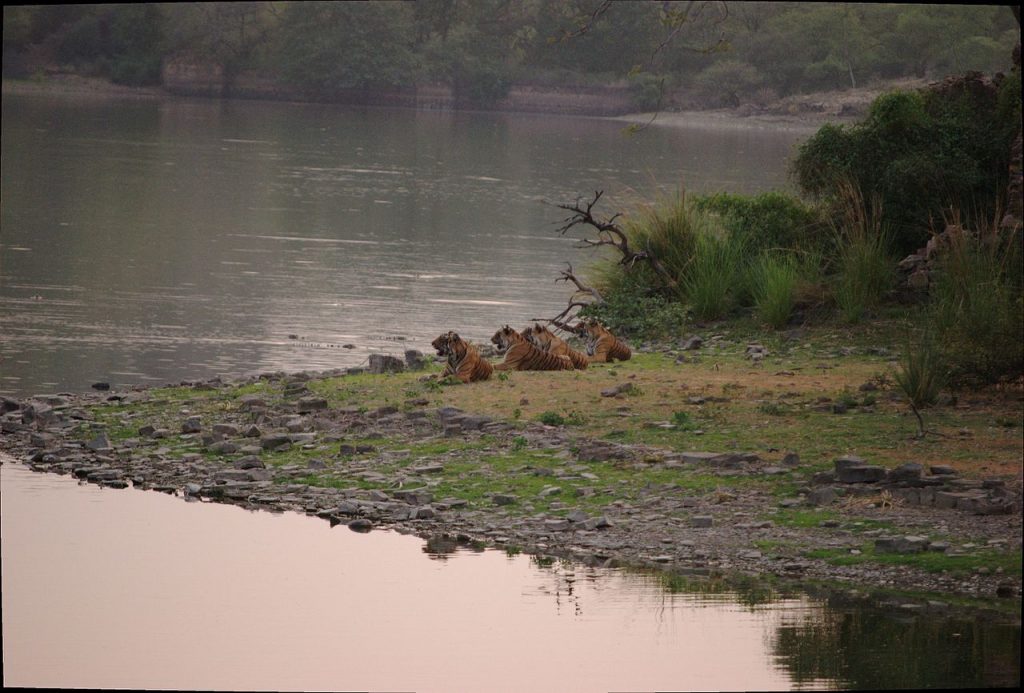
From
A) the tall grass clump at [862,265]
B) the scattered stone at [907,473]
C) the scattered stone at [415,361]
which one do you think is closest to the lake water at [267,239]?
the scattered stone at [415,361]

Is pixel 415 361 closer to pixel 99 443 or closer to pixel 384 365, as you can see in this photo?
pixel 384 365

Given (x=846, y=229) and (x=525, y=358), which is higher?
(x=846, y=229)

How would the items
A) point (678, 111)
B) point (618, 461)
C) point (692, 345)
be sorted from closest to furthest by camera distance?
point (618, 461), point (692, 345), point (678, 111)

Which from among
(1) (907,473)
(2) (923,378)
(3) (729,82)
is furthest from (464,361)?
(3) (729,82)

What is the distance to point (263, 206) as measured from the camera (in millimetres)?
31031

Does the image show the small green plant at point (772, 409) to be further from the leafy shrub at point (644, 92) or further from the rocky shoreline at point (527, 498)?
the leafy shrub at point (644, 92)

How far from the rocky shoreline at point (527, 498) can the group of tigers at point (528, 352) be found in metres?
1.07

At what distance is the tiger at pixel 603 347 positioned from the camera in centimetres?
1373

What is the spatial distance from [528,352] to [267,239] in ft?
45.1

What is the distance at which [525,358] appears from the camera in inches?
513

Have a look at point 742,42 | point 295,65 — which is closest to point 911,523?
point 295,65

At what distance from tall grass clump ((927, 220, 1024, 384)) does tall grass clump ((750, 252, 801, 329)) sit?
8.83 ft

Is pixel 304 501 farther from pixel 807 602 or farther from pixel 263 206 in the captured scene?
pixel 263 206

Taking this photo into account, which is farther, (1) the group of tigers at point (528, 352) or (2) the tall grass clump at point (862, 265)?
(2) the tall grass clump at point (862, 265)
